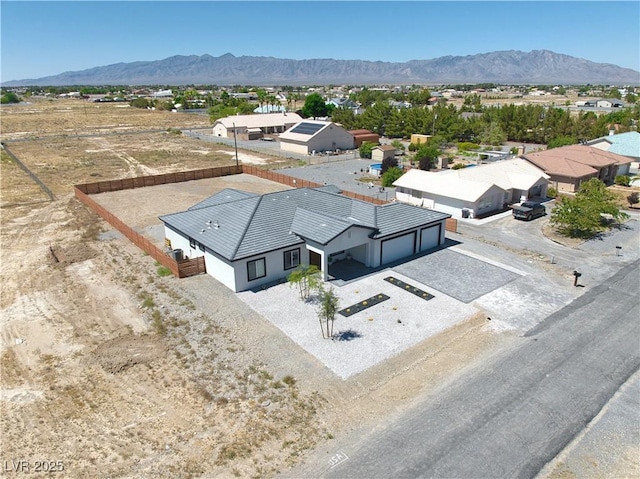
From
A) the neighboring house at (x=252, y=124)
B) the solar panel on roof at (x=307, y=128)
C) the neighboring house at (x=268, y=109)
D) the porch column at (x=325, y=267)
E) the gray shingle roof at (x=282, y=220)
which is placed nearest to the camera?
the gray shingle roof at (x=282, y=220)

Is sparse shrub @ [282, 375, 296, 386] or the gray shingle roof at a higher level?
the gray shingle roof

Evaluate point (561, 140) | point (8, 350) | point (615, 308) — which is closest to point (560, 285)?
point (615, 308)

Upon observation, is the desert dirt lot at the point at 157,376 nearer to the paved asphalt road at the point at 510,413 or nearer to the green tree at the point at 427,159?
the paved asphalt road at the point at 510,413

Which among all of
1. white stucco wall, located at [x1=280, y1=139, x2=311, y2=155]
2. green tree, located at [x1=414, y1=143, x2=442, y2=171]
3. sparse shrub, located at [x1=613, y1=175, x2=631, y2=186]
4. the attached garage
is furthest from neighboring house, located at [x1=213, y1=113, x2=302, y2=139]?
the attached garage

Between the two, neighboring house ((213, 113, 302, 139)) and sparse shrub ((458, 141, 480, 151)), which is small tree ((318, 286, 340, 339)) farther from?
neighboring house ((213, 113, 302, 139))

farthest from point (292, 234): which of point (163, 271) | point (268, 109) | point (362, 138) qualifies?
point (268, 109)

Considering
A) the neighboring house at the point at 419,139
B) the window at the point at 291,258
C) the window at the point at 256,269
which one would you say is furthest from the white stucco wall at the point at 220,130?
the window at the point at 256,269
